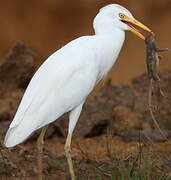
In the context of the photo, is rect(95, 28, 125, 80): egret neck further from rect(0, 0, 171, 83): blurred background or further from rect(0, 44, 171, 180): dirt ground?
rect(0, 0, 171, 83): blurred background

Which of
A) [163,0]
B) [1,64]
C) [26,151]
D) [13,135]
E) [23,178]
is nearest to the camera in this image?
[13,135]

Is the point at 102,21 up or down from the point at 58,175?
up

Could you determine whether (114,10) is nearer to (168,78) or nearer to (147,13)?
(168,78)

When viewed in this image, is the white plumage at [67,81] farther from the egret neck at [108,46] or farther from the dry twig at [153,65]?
the dry twig at [153,65]

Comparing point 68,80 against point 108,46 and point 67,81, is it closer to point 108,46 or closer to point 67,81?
point 67,81

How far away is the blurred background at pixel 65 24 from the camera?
9125 mm

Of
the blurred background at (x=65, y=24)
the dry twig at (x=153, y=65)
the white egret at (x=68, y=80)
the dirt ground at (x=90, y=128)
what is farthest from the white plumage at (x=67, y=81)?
the blurred background at (x=65, y=24)

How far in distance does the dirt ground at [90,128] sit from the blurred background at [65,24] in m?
1.18

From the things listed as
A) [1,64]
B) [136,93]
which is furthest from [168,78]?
[1,64]

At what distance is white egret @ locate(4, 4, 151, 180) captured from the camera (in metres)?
4.87

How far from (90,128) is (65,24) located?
8.70ft

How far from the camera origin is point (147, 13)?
912 cm

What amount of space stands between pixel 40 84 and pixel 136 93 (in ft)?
9.24

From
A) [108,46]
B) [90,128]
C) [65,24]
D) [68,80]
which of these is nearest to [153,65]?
[108,46]
